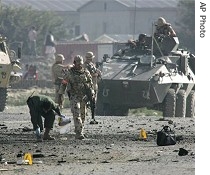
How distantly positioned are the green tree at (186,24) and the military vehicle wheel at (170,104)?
44223mm

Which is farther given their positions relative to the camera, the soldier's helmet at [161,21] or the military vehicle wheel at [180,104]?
the soldier's helmet at [161,21]

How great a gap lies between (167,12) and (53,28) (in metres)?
16.9

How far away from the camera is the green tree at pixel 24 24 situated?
74938 millimetres

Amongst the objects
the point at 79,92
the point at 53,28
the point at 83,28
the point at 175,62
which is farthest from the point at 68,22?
the point at 79,92

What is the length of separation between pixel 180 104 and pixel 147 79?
2.18 m

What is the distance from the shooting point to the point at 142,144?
2189 cm

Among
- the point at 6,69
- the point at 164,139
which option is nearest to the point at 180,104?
the point at 6,69

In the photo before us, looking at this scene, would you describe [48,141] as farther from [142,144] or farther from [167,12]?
[167,12]

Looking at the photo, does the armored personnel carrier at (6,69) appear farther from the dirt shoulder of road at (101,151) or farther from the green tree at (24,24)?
A: the green tree at (24,24)

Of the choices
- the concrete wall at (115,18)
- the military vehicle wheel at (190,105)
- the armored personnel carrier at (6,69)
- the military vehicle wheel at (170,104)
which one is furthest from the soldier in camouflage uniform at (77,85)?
the concrete wall at (115,18)

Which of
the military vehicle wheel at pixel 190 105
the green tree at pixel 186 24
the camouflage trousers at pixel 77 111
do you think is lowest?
the military vehicle wheel at pixel 190 105

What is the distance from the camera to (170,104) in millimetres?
33375
